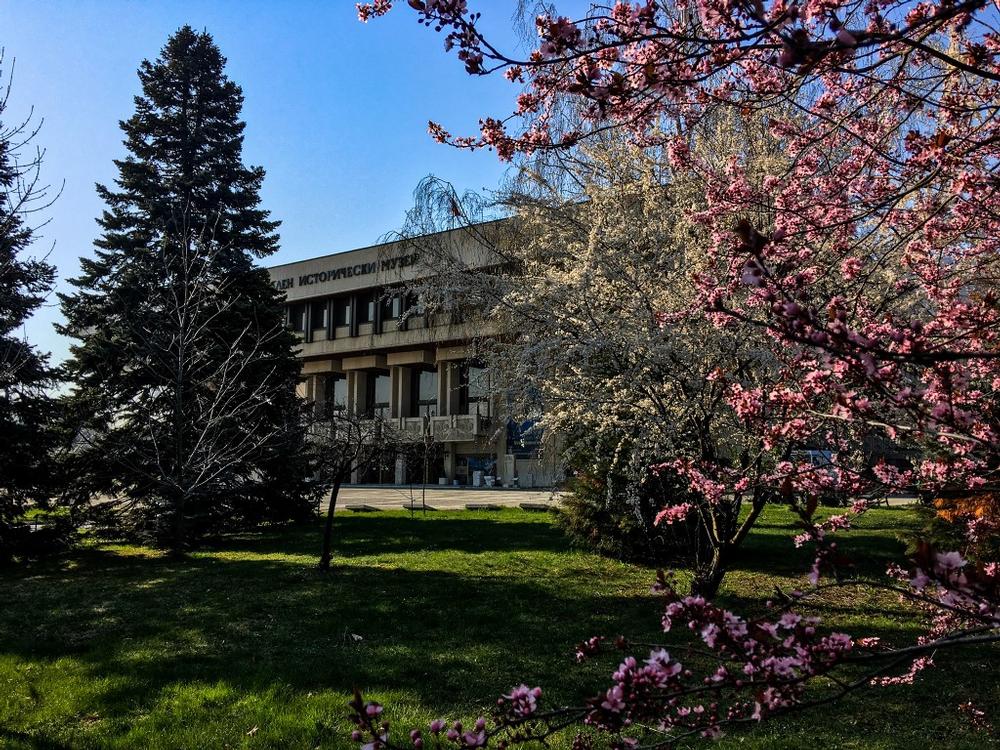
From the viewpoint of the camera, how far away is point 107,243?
16.0 m

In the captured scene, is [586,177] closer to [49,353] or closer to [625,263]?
[625,263]

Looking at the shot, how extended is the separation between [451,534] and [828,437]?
381 inches

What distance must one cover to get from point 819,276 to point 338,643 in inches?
203

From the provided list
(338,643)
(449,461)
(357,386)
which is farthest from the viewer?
(357,386)

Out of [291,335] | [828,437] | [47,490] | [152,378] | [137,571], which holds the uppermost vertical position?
[291,335]

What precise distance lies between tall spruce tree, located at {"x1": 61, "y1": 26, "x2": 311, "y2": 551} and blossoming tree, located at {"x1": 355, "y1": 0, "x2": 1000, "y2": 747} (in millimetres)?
9030

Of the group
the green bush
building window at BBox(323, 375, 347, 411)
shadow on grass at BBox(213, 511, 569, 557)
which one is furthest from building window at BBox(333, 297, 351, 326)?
the green bush

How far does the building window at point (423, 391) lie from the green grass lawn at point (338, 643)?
32.2m

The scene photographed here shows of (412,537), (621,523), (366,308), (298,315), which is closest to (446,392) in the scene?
(366,308)

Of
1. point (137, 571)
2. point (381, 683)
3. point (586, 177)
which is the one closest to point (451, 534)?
point (137, 571)

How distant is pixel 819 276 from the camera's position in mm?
4617

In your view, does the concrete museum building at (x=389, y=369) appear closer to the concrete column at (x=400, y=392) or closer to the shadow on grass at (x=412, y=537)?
the concrete column at (x=400, y=392)

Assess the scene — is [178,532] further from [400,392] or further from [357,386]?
[357,386]

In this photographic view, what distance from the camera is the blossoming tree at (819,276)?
6.05ft
